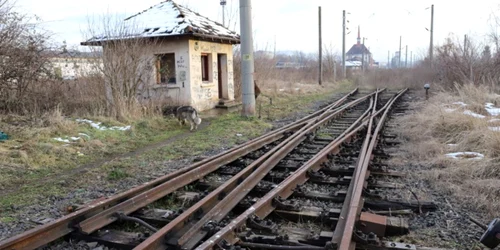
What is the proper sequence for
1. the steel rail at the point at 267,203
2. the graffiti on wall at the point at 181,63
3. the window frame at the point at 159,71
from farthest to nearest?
1. the window frame at the point at 159,71
2. the graffiti on wall at the point at 181,63
3. the steel rail at the point at 267,203

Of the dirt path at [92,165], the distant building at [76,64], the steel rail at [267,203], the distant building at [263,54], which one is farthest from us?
the distant building at [263,54]

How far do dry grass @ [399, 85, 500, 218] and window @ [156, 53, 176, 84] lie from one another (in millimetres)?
8686

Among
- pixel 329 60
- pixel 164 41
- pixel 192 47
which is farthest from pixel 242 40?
pixel 329 60

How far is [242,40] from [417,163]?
27.1 feet

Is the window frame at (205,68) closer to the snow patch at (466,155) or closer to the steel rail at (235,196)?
the steel rail at (235,196)

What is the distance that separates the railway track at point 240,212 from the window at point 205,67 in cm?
1029

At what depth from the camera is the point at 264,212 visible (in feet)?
14.4

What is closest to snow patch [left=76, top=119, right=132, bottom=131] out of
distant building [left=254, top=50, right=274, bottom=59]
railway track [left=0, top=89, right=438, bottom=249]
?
railway track [left=0, top=89, right=438, bottom=249]

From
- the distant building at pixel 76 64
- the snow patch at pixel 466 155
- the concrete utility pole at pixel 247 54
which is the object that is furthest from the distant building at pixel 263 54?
the snow patch at pixel 466 155

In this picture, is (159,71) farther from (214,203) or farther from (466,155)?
(214,203)

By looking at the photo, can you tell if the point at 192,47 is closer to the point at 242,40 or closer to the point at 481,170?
the point at 242,40

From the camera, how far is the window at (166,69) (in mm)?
15295

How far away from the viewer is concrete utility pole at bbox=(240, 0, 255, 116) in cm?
1352

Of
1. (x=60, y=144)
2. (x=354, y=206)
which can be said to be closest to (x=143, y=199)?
(x=354, y=206)
